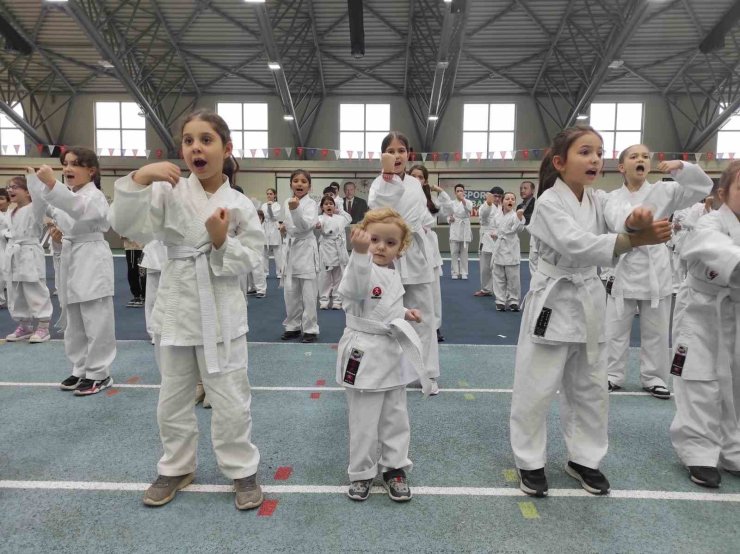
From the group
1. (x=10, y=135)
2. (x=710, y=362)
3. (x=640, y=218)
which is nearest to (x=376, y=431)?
(x=640, y=218)

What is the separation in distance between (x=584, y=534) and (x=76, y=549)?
6.63 feet

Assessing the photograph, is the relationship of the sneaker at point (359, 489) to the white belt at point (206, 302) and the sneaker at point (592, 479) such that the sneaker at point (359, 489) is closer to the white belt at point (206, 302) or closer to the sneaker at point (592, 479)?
the white belt at point (206, 302)

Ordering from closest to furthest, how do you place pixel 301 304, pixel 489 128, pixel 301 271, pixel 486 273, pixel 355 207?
pixel 301 271, pixel 301 304, pixel 486 273, pixel 355 207, pixel 489 128

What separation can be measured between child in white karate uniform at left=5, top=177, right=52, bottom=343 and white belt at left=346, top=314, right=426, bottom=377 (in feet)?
15.1

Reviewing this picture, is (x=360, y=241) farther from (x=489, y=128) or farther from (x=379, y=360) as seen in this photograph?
(x=489, y=128)

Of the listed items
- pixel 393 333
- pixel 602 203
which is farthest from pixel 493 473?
pixel 602 203

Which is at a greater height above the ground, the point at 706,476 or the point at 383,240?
the point at 383,240

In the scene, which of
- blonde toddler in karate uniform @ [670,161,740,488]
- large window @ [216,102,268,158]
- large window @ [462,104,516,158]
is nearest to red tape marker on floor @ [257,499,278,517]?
blonde toddler in karate uniform @ [670,161,740,488]

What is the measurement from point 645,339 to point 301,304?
340cm

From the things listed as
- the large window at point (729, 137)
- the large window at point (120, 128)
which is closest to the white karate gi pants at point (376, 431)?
the large window at point (120, 128)

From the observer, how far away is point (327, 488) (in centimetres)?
247

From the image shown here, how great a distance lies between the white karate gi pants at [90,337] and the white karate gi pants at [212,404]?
1854mm

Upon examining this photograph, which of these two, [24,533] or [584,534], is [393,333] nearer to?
[584,534]

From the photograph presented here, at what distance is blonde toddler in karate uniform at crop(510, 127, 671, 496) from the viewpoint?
231cm
